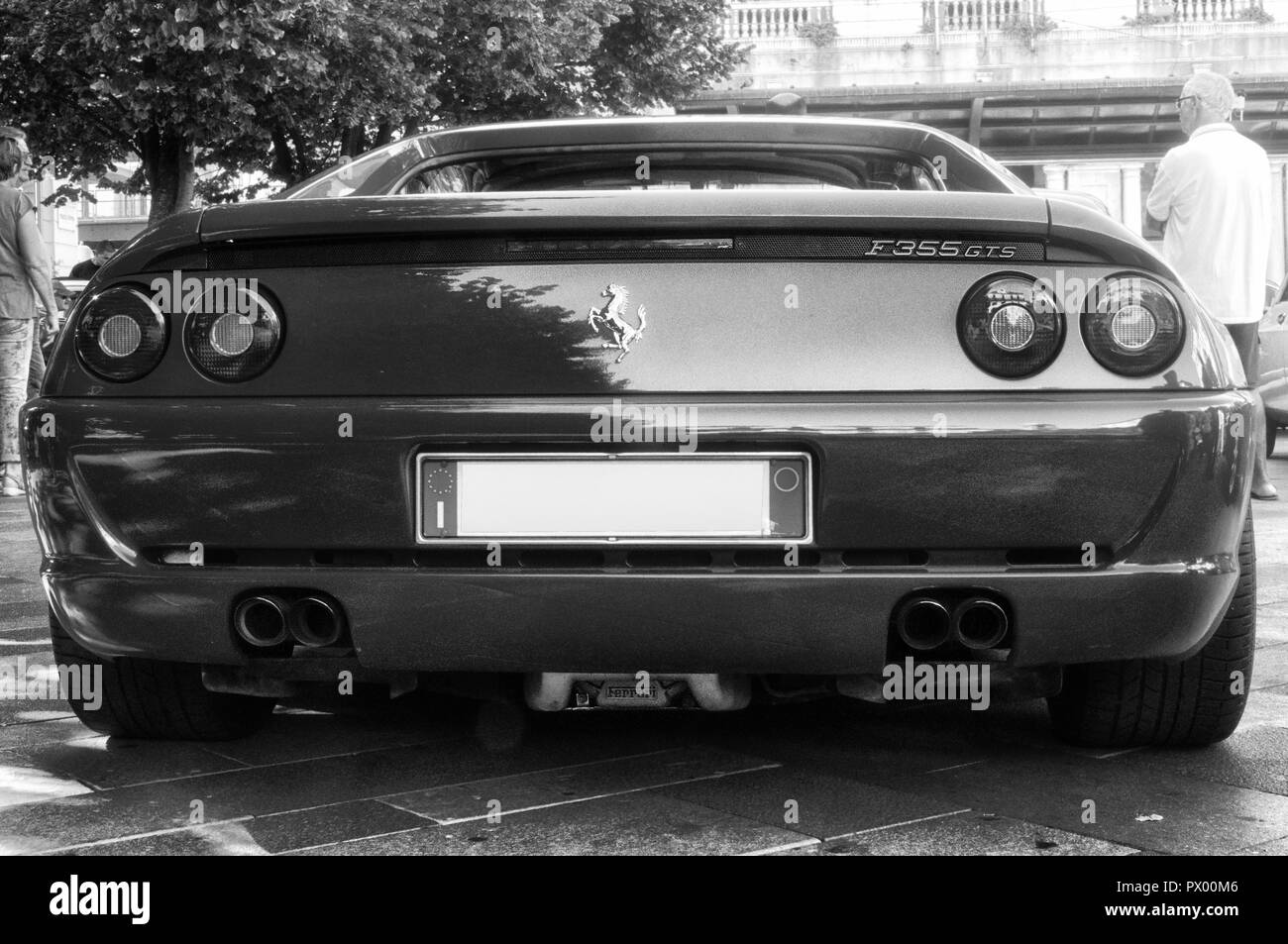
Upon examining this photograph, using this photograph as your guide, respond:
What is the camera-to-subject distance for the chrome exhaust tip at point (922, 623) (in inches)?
99.9

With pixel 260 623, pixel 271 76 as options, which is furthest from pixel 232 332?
pixel 271 76

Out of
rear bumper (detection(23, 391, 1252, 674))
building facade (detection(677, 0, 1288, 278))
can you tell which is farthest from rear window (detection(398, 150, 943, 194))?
building facade (detection(677, 0, 1288, 278))

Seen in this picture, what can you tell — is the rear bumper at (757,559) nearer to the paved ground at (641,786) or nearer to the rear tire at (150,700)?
the paved ground at (641,786)

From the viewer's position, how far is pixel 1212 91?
7.58 meters

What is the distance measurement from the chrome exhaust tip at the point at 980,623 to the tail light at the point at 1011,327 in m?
0.36

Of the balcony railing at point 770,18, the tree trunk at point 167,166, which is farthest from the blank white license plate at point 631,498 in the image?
the balcony railing at point 770,18

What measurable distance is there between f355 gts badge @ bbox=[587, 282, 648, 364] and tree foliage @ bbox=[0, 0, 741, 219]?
1780 centimetres

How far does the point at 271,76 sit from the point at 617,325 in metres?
18.7

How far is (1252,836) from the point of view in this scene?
2.58 m

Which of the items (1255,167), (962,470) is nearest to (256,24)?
(1255,167)

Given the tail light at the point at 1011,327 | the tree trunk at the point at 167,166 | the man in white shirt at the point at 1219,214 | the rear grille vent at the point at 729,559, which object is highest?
the tree trunk at the point at 167,166

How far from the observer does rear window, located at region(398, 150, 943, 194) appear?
353cm

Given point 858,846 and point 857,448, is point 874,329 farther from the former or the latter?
point 858,846

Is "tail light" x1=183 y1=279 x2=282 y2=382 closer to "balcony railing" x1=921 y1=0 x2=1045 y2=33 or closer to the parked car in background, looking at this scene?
the parked car in background
